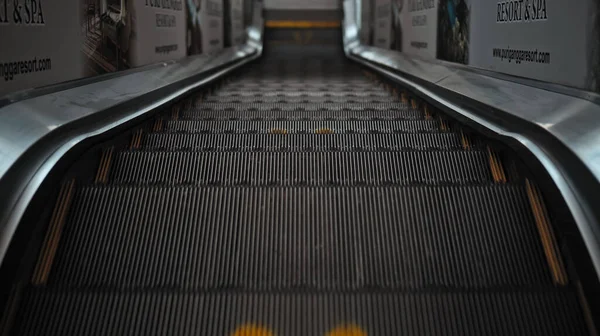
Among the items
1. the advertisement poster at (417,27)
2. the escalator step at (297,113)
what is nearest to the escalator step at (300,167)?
the escalator step at (297,113)

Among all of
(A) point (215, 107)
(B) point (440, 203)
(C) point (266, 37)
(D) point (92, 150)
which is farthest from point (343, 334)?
(C) point (266, 37)

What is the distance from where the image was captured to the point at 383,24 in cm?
1260

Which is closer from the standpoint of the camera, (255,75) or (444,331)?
(444,331)

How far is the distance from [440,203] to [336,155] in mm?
812

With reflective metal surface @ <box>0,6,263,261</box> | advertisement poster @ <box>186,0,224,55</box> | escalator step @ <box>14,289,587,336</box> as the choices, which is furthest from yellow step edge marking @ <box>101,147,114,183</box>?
advertisement poster @ <box>186,0,224,55</box>

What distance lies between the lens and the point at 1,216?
7.18 feet

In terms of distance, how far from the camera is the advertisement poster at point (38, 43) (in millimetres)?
3230

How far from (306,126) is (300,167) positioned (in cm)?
158

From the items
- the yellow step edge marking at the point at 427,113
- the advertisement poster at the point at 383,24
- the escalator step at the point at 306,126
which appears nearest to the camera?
the escalator step at the point at 306,126

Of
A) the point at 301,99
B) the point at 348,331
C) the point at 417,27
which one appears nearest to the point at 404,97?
the point at 301,99

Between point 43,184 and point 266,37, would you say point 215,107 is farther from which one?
point 266,37

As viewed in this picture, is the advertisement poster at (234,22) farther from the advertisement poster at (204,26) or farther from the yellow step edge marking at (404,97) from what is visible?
the yellow step edge marking at (404,97)

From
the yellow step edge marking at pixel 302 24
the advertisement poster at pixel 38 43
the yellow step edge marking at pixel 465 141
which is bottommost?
the yellow step edge marking at pixel 465 141

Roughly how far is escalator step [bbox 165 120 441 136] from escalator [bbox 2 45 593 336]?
1.24 meters
